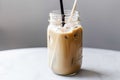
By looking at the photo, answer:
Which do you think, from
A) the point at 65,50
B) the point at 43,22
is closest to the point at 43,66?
the point at 65,50

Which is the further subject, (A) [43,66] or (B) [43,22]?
(B) [43,22]

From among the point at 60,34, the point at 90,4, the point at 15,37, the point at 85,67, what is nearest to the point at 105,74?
the point at 85,67

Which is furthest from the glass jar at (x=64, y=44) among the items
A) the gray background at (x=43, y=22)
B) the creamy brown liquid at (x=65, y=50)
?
the gray background at (x=43, y=22)

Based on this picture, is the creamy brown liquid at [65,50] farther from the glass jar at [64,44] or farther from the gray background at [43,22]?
the gray background at [43,22]

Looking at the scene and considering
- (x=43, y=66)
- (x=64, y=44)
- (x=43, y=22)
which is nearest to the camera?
(x=64, y=44)

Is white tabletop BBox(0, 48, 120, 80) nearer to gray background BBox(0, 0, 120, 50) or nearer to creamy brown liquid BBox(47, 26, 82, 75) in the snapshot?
creamy brown liquid BBox(47, 26, 82, 75)

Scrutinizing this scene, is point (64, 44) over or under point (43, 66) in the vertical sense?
over

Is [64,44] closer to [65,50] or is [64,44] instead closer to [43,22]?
[65,50]
